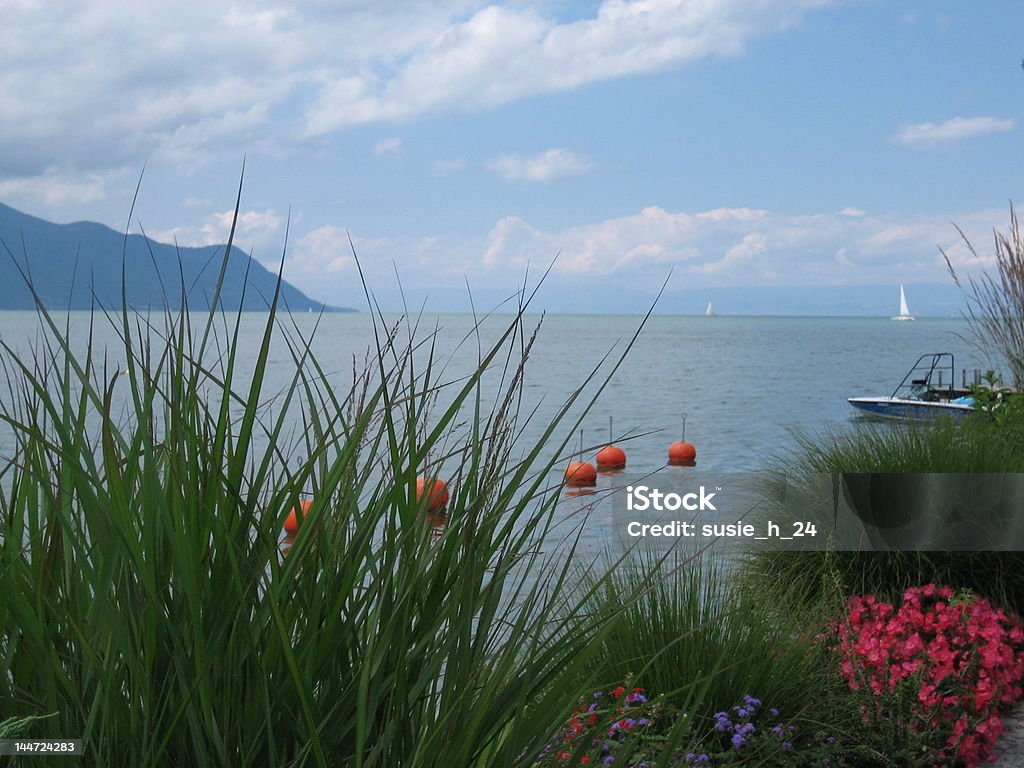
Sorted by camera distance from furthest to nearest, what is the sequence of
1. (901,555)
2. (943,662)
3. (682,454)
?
1. (682,454)
2. (901,555)
3. (943,662)

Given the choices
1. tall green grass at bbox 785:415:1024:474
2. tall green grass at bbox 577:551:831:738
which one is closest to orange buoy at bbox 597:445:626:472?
tall green grass at bbox 785:415:1024:474

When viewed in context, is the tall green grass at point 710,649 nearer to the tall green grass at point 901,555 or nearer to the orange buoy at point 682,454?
the tall green grass at point 901,555

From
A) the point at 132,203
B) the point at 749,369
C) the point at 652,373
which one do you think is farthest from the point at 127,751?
the point at 749,369

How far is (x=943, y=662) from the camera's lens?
3.82 m

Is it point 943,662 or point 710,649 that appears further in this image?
point 943,662

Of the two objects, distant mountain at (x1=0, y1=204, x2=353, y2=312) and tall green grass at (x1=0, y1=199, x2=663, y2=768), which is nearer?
tall green grass at (x1=0, y1=199, x2=663, y2=768)

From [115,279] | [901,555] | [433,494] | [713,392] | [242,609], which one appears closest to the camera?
[242,609]

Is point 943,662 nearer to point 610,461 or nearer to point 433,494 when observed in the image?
point 433,494

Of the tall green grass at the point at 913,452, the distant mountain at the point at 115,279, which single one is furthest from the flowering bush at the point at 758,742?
the tall green grass at the point at 913,452

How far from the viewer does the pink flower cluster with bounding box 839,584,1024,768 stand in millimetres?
3418

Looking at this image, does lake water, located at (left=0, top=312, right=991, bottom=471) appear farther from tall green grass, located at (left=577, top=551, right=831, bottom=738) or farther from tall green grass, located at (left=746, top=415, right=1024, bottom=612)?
tall green grass, located at (left=577, top=551, right=831, bottom=738)

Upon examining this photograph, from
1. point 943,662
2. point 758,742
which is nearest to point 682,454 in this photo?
point 943,662

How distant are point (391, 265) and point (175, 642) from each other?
68 centimetres

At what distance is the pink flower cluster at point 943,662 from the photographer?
135 inches
